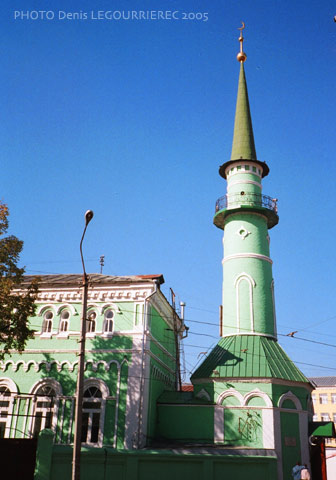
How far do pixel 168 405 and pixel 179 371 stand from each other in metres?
7.23

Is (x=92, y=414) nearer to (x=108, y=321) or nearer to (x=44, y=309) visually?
(x=108, y=321)

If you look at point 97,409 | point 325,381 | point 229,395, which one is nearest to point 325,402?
point 325,381

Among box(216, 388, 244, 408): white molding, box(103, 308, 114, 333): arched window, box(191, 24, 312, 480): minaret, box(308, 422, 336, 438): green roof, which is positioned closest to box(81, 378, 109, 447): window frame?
box(103, 308, 114, 333): arched window

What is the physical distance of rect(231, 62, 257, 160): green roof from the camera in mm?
31027

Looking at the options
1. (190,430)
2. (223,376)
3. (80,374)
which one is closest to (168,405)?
(190,430)

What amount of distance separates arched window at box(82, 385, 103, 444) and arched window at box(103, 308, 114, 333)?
290cm

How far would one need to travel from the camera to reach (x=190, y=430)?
23.2 m

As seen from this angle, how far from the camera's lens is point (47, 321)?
24.8m

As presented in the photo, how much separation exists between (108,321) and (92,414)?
15.2 feet

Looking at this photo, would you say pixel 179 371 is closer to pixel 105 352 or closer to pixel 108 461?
pixel 105 352

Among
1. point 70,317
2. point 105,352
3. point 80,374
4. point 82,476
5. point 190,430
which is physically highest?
point 70,317

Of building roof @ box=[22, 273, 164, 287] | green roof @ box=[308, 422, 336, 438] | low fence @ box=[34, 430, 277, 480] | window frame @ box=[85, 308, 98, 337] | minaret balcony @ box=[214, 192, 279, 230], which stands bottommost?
low fence @ box=[34, 430, 277, 480]

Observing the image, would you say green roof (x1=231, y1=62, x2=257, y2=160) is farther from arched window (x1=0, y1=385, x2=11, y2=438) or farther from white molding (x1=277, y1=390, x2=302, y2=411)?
arched window (x1=0, y1=385, x2=11, y2=438)

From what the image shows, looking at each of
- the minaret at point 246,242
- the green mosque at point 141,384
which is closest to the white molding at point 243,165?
the minaret at point 246,242
